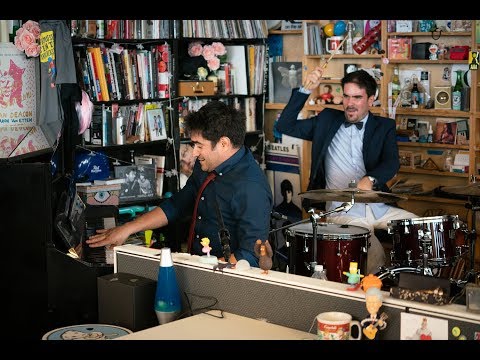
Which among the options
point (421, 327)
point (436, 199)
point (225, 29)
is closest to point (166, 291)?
point (421, 327)

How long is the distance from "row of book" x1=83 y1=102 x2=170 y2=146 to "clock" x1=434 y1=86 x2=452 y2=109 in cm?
213

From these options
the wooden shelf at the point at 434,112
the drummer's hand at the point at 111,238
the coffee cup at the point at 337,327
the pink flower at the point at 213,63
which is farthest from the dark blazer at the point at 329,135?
the coffee cup at the point at 337,327

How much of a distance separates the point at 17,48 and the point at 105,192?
125cm

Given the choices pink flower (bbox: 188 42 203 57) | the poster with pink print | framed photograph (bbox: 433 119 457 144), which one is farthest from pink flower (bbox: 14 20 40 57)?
framed photograph (bbox: 433 119 457 144)

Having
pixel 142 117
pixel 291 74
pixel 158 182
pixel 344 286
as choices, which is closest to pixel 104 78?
pixel 142 117

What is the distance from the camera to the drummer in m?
6.14

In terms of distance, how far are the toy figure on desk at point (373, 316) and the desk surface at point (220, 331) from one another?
0.24 meters

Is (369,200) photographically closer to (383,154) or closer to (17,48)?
(383,154)

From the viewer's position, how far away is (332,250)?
17.1 ft

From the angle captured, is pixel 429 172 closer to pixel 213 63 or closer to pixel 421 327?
pixel 213 63

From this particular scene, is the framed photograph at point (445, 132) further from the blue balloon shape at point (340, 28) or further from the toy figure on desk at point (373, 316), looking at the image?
the toy figure on desk at point (373, 316)

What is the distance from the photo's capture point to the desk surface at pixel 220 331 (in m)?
3.00

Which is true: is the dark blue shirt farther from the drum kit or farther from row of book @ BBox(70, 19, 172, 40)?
row of book @ BBox(70, 19, 172, 40)
